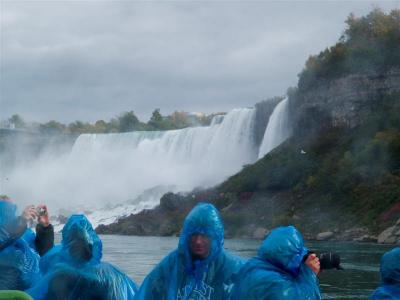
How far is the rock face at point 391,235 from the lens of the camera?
34.4 metres

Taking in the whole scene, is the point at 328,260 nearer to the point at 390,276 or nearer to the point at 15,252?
the point at 390,276

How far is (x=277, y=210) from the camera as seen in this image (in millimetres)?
48312

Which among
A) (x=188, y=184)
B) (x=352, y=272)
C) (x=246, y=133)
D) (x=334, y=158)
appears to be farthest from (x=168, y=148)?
(x=352, y=272)

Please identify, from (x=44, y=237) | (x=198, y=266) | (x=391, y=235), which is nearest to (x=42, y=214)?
(x=44, y=237)

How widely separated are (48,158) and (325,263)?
8265cm

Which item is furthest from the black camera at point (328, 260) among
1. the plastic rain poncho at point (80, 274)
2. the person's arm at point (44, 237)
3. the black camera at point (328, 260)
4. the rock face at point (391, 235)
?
the rock face at point (391, 235)

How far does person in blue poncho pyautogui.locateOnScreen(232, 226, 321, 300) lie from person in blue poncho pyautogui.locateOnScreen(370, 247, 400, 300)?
49cm

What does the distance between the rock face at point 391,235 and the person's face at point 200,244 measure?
1248 inches

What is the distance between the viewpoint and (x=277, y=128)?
56344mm

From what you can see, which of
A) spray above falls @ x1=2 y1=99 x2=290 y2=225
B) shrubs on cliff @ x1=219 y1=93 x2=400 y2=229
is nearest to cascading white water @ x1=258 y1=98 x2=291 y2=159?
spray above falls @ x1=2 y1=99 x2=290 y2=225

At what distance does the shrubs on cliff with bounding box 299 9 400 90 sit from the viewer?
174 ft

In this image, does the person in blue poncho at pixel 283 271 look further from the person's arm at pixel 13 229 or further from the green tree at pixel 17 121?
the green tree at pixel 17 121

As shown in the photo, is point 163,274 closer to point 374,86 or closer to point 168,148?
point 374,86

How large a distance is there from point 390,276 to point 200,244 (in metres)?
0.89
